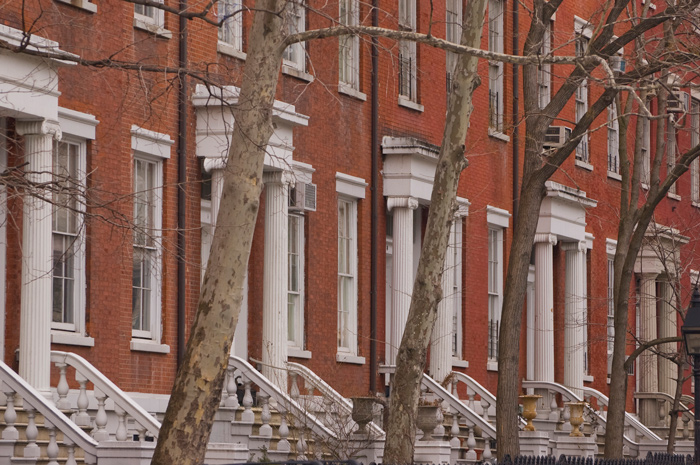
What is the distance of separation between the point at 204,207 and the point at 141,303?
91.3 inches

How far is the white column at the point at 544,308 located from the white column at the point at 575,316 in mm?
925

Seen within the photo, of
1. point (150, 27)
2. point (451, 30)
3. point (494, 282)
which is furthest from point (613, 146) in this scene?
point (150, 27)

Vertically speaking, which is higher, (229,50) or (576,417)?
(229,50)

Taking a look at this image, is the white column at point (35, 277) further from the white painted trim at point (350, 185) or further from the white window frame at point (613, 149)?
the white window frame at point (613, 149)

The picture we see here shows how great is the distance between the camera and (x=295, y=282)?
23.7m

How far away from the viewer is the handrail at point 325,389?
21438 millimetres

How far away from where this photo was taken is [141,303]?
66.8 feet

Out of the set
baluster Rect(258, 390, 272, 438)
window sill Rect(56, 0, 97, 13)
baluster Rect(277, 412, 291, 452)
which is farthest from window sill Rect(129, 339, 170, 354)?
window sill Rect(56, 0, 97, 13)

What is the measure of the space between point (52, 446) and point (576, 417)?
46.1 feet

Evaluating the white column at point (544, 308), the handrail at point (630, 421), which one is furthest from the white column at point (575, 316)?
the white column at point (544, 308)

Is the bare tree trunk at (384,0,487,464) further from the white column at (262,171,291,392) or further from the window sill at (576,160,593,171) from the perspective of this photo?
the window sill at (576,160,593,171)

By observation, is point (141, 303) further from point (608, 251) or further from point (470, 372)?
point (608, 251)

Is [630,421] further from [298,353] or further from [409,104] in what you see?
[298,353]

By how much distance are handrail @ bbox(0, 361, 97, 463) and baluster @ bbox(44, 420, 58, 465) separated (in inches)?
1.7
